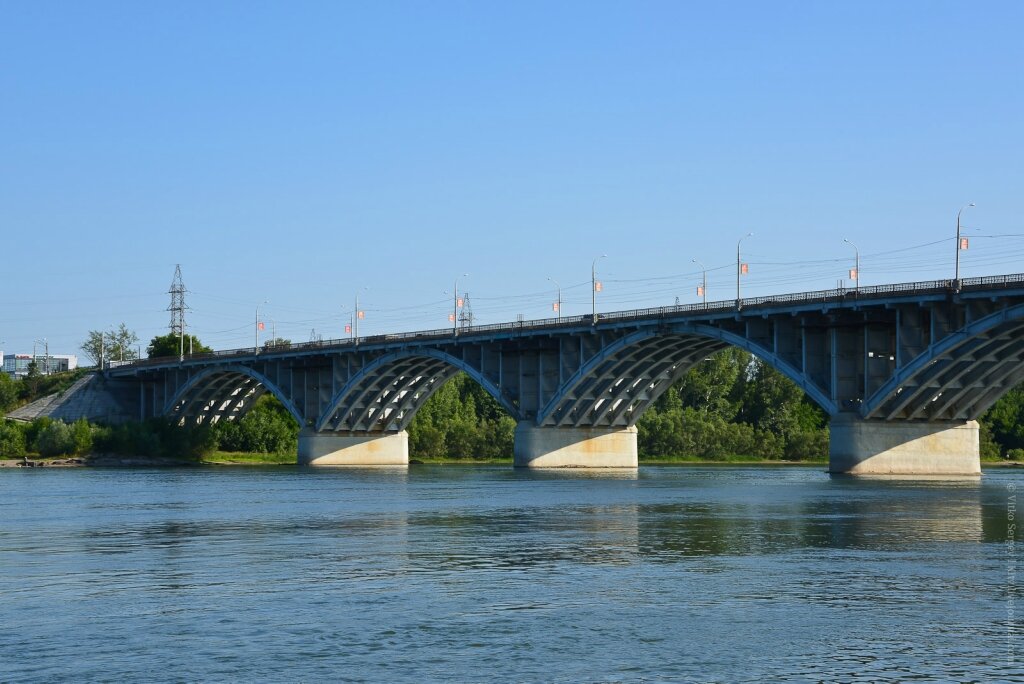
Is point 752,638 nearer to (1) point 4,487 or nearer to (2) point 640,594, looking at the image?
(2) point 640,594

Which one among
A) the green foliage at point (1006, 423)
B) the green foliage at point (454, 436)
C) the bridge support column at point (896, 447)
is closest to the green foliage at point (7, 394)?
the green foliage at point (454, 436)

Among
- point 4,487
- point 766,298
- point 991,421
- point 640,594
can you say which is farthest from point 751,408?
point 640,594

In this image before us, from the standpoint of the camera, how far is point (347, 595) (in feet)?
101

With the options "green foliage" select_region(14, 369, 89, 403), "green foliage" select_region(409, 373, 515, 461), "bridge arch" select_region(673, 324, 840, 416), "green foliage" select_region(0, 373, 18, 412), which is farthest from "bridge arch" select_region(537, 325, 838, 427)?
"green foliage" select_region(0, 373, 18, 412)

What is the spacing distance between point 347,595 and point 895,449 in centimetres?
6305

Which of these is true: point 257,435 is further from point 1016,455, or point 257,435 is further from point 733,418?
point 1016,455

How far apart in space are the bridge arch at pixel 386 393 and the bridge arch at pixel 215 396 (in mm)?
13757

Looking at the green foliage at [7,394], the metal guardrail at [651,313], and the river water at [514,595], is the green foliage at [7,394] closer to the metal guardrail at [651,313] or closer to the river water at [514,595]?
the metal guardrail at [651,313]

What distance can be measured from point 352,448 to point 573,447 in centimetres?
2951

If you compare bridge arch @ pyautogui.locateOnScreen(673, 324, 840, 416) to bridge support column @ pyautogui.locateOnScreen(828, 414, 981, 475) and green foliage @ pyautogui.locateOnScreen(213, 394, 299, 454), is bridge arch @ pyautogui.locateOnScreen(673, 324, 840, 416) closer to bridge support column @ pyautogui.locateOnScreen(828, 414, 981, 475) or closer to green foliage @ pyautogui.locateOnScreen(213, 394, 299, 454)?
bridge support column @ pyautogui.locateOnScreen(828, 414, 981, 475)

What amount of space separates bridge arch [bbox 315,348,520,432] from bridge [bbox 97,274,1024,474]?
0.64ft

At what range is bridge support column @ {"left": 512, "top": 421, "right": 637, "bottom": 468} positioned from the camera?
385ft

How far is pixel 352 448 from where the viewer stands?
140250mm

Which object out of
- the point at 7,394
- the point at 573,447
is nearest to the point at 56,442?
the point at 7,394
